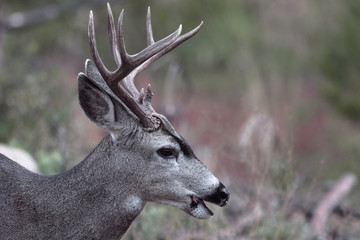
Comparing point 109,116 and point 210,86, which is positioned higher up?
point 210,86

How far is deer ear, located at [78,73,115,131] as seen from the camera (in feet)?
16.3

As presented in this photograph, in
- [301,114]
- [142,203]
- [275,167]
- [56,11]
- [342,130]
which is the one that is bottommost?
[142,203]

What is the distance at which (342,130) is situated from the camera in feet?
55.8

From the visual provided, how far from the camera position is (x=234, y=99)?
26.2 meters

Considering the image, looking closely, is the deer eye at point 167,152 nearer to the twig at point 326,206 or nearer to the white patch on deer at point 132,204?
the white patch on deer at point 132,204

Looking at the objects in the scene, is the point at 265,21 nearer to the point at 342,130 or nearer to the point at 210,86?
the point at 210,86

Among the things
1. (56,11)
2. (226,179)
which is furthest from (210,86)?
(226,179)

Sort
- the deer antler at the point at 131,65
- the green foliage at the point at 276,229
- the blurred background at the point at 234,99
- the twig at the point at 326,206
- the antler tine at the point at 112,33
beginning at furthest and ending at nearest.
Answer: the twig at the point at 326,206
the blurred background at the point at 234,99
the green foliage at the point at 276,229
the antler tine at the point at 112,33
the deer antler at the point at 131,65

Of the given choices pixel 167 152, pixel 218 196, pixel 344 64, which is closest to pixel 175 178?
pixel 167 152

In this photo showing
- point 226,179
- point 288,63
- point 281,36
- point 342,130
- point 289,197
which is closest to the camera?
point 289,197

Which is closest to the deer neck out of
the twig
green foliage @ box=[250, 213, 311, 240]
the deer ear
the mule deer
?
Answer: the mule deer

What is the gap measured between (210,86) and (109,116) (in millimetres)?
22153

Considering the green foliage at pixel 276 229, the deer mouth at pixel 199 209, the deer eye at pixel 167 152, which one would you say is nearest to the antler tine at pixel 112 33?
the deer eye at pixel 167 152

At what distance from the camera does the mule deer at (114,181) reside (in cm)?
498
